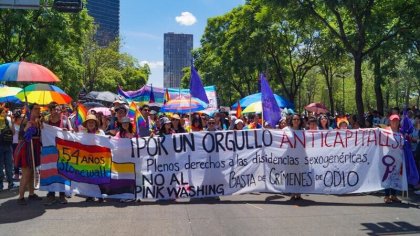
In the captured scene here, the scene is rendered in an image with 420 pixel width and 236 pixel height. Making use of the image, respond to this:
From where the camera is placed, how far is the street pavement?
6887mm

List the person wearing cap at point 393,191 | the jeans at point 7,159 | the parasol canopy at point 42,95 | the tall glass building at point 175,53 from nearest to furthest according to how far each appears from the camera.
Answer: the person wearing cap at point 393,191
the jeans at point 7,159
the parasol canopy at point 42,95
the tall glass building at point 175,53

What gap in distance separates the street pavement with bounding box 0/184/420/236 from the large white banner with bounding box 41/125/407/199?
28cm

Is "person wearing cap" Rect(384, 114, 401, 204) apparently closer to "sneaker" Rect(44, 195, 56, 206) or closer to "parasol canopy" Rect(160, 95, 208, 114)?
"parasol canopy" Rect(160, 95, 208, 114)

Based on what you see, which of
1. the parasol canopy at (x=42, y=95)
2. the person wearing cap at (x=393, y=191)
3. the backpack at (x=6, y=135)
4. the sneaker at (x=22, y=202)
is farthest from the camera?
the parasol canopy at (x=42, y=95)

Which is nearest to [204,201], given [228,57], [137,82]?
[228,57]

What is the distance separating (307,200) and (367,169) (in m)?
1.35

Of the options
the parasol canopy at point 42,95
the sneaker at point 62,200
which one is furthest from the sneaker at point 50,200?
the parasol canopy at point 42,95

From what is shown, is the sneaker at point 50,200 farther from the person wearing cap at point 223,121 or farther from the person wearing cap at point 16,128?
the person wearing cap at point 223,121

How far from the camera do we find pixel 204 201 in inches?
357

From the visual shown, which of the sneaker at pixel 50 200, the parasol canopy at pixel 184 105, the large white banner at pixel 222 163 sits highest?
the parasol canopy at pixel 184 105

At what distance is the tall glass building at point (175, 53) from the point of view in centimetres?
11944

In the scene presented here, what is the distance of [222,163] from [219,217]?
1.78 meters

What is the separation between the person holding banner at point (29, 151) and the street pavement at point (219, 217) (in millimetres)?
388

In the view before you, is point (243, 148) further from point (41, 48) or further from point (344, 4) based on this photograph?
point (41, 48)
